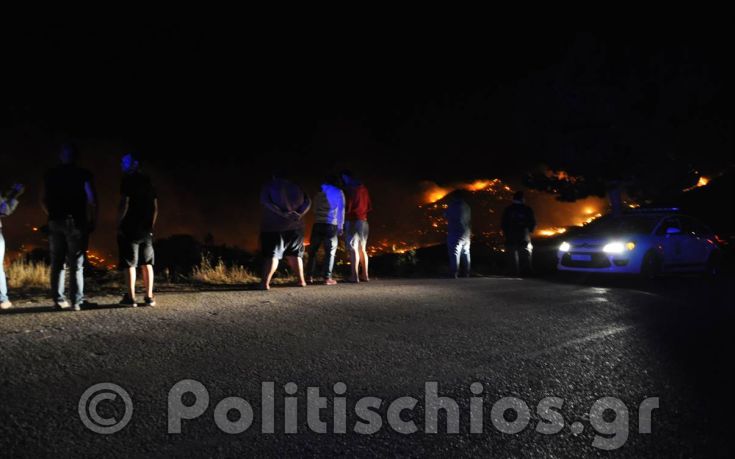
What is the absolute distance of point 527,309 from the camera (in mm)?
7359

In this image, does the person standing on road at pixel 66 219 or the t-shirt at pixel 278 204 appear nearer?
the person standing on road at pixel 66 219

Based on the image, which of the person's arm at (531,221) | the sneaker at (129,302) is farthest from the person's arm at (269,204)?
the person's arm at (531,221)

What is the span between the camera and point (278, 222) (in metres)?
8.70

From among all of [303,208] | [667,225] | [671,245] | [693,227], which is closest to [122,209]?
[303,208]

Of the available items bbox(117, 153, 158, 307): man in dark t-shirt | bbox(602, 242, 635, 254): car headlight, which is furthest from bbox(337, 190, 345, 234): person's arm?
bbox(602, 242, 635, 254): car headlight

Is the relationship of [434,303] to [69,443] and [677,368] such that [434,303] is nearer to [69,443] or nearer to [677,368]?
[677,368]

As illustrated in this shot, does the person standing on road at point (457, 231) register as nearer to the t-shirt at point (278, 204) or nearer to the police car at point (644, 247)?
the police car at point (644, 247)

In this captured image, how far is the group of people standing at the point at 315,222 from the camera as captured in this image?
28.4ft

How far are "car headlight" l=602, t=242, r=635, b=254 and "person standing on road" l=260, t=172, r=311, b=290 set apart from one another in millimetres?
6708

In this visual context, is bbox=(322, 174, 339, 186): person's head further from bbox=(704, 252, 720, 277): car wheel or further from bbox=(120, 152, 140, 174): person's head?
bbox=(704, 252, 720, 277): car wheel

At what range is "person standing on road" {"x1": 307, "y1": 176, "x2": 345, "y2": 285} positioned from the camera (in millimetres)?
9719

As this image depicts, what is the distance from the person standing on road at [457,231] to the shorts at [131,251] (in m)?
6.92

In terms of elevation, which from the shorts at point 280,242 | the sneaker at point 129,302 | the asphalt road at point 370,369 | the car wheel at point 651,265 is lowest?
the asphalt road at point 370,369

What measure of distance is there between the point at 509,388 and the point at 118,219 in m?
4.94
